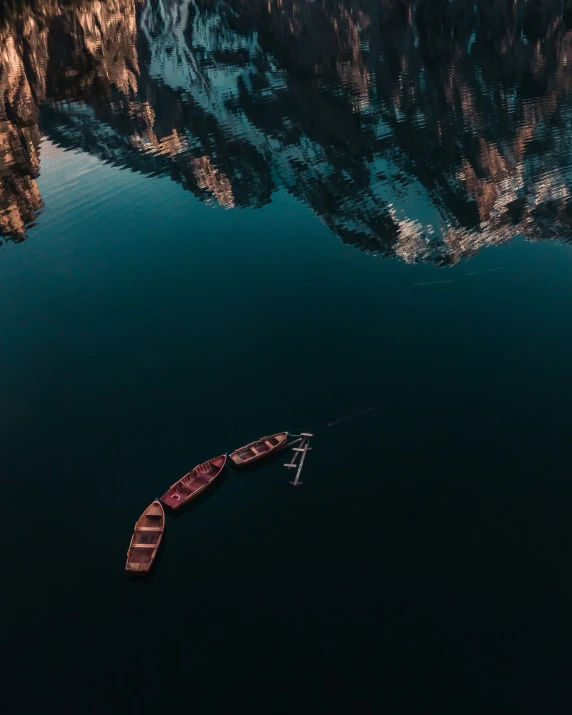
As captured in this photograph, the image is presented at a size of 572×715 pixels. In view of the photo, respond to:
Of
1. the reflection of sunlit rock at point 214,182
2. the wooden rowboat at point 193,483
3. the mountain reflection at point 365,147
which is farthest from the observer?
the reflection of sunlit rock at point 214,182

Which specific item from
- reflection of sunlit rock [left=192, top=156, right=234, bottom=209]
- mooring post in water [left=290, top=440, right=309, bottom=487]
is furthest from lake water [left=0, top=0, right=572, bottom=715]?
reflection of sunlit rock [left=192, top=156, right=234, bottom=209]

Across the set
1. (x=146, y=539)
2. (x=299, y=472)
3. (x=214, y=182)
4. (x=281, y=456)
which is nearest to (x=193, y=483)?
(x=146, y=539)

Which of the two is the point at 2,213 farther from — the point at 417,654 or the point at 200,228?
the point at 417,654

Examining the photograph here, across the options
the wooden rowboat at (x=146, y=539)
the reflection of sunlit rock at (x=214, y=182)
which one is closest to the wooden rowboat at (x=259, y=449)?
the wooden rowboat at (x=146, y=539)

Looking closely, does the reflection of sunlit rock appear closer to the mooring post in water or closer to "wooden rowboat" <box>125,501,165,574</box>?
the mooring post in water

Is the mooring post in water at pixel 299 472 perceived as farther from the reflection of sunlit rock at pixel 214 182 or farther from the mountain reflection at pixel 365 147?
the reflection of sunlit rock at pixel 214 182
